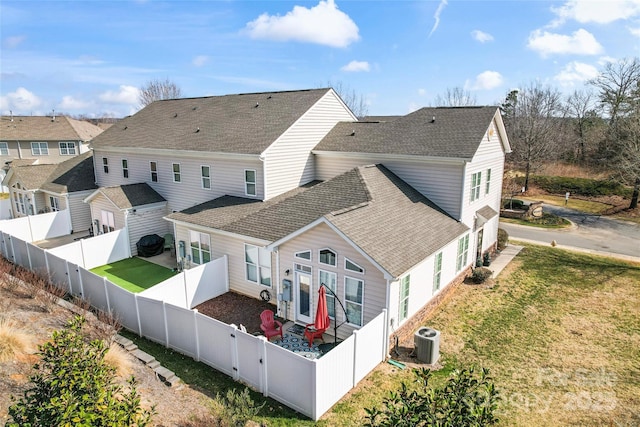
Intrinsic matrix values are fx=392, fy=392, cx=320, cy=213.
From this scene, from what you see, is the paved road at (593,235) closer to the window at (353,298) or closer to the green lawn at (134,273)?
the window at (353,298)

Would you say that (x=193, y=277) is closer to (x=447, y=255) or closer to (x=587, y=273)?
(x=447, y=255)

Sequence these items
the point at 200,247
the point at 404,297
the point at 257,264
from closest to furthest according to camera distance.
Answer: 1. the point at 404,297
2. the point at 257,264
3. the point at 200,247

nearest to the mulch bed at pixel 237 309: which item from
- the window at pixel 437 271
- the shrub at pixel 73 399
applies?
the window at pixel 437 271

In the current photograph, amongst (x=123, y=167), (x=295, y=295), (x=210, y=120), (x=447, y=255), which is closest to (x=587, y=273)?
(x=447, y=255)

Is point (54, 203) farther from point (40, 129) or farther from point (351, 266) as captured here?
point (351, 266)

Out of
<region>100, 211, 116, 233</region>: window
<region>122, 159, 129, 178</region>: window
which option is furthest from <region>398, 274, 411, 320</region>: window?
<region>122, 159, 129, 178</region>: window

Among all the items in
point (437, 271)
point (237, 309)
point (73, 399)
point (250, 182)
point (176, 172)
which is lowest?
point (237, 309)

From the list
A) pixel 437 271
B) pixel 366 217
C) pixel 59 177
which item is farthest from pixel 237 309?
pixel 59 177
